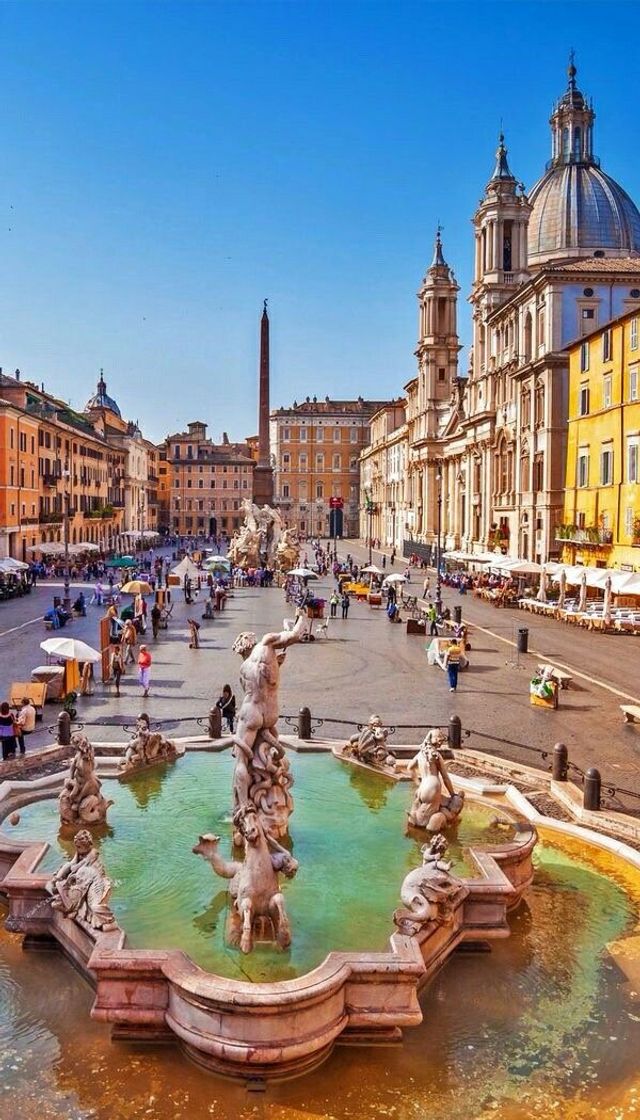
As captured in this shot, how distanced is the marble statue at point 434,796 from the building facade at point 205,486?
350 feet

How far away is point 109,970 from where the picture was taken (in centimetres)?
768

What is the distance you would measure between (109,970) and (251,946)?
1.32 meters

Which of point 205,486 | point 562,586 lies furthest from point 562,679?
point 205,486

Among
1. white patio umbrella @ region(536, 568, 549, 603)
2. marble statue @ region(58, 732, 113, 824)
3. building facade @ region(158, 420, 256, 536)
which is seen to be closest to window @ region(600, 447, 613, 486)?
white patio umbrella @ region(536, 568, 549, 603)

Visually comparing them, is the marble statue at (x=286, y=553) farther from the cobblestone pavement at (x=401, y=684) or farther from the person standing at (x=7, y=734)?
the person standing at (x=7, y=734)

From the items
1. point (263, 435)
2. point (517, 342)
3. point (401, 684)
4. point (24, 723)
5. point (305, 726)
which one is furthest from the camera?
point (263, 435)

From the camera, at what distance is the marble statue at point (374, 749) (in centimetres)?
1404

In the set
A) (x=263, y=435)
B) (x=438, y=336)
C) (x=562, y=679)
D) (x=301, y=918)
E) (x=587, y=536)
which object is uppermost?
(x=438, y=336)

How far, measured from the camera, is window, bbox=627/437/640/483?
3697 centimetres

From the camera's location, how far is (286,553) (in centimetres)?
5934

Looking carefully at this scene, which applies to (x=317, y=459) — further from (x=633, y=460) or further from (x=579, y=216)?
(x=633, y=460)

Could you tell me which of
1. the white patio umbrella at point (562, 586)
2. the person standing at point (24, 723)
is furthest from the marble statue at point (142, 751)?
the white patio umbrella at point (562, 586)

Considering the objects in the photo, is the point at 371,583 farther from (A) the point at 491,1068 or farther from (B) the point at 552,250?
(A) the point at 491,1068

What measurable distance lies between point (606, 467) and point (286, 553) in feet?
80.2
